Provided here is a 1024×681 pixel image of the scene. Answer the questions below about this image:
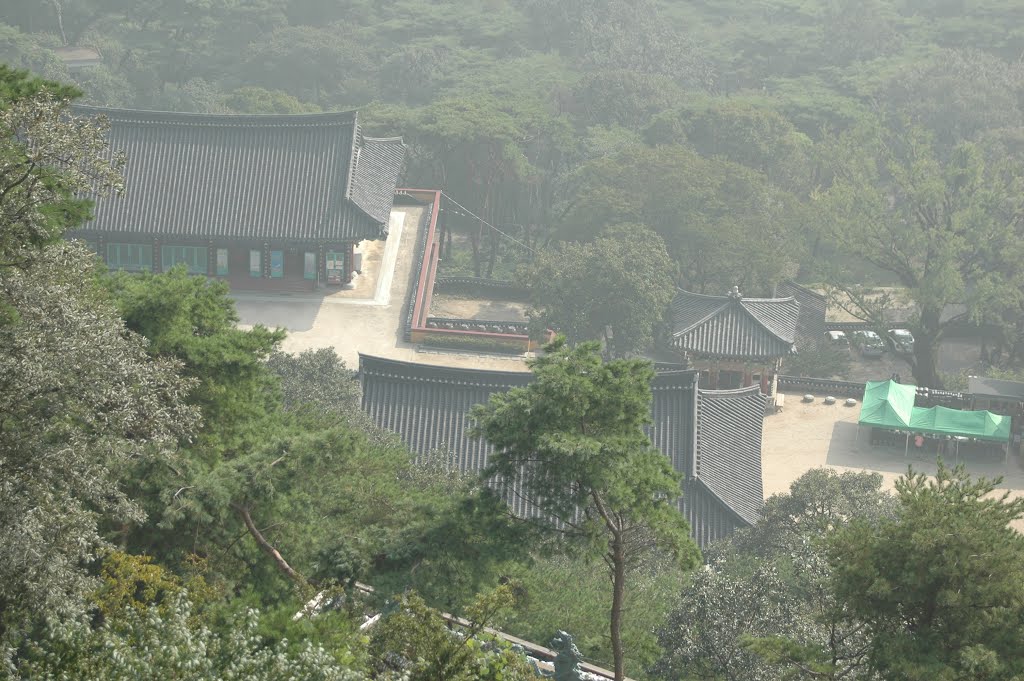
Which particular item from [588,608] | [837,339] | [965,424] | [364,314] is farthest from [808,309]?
[588,608]

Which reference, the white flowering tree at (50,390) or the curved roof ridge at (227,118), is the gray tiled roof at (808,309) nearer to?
the curved roof ridge at (227,118)

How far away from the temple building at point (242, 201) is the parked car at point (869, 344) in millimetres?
15818

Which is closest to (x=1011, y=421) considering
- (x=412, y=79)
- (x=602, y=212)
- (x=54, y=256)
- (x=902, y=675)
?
(x=602, y=212)

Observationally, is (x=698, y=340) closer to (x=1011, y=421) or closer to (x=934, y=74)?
(x=1011, y=421)

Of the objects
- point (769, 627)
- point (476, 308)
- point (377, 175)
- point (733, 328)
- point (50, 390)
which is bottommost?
point (769, 627)

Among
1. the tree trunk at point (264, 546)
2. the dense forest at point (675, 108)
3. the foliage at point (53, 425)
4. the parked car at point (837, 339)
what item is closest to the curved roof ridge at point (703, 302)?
the dense forest at point (675, 108)

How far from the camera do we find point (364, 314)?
44.6 meters

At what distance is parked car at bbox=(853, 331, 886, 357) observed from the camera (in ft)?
161

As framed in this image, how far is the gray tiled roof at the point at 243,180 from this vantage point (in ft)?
149

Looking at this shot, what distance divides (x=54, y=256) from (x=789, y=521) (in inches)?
686

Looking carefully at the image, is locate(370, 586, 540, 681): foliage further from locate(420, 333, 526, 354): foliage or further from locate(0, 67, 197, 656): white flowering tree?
locate(420, 333, 526, 354): foliage

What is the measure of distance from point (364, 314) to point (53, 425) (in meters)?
31.4

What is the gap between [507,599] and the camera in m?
14.3

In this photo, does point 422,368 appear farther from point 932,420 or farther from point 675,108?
point 675,108
